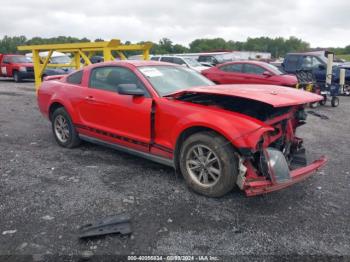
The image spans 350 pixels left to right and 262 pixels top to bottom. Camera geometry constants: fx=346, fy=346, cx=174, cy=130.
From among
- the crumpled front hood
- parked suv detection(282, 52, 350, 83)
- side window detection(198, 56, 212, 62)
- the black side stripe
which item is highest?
side window detection(198, 56, 212, 62)

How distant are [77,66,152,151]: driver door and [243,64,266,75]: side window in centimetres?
830

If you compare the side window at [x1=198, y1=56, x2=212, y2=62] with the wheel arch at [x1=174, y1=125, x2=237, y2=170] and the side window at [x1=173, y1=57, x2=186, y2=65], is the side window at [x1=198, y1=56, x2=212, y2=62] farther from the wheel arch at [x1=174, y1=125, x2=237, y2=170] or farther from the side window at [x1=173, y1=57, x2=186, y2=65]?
the wheel arch at [x1=174, y1=125, x2=237, y2=170]

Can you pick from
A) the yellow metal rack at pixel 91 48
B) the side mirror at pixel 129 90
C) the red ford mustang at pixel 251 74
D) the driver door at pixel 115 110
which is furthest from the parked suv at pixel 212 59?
the side mirror at pixel 129 90

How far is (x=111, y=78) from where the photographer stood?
16.9 ft

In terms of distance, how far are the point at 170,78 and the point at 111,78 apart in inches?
Answer: 35.7

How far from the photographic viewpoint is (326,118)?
9.34 m

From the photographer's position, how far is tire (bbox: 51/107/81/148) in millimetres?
5746

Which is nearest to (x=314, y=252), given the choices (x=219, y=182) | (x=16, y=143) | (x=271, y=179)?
(x=271, y=179)

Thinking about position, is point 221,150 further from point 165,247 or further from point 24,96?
point 24,96

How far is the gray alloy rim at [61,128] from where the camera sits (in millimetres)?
5891

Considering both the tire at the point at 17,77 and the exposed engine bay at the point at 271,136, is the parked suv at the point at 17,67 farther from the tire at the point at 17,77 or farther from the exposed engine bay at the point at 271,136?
the exposed engine bay at the point at 271,136

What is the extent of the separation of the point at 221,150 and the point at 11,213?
229cm

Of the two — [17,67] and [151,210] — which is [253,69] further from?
[17,67]

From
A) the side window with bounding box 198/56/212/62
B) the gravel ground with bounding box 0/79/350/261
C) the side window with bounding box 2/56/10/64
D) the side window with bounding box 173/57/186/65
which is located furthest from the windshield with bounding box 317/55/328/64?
the side window with bounding box 2/56/10/64
